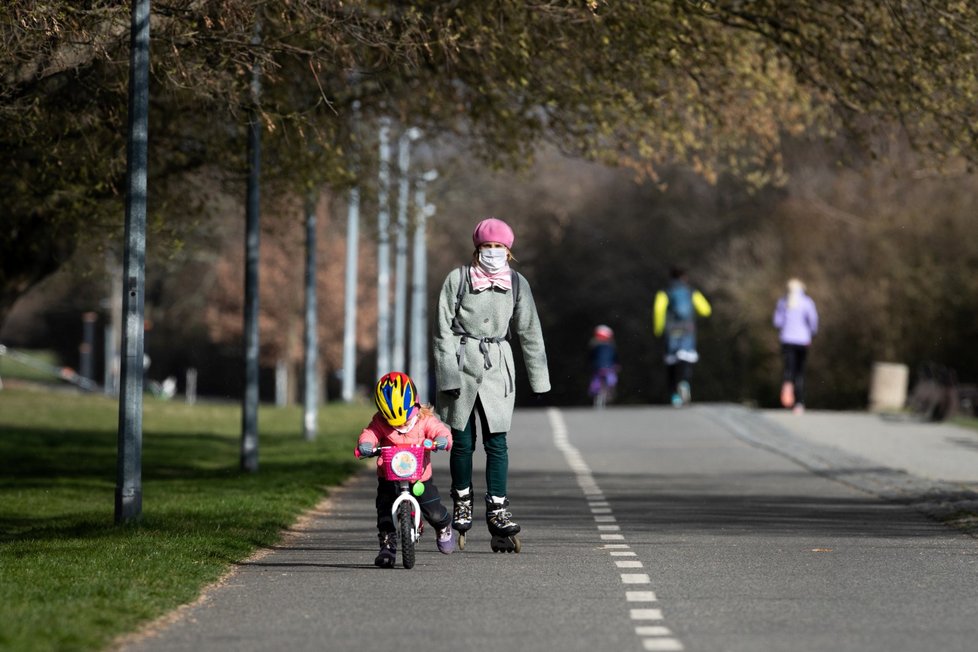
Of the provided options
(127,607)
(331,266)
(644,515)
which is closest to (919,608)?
(127,607)

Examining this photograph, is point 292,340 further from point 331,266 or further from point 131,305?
point 131,305

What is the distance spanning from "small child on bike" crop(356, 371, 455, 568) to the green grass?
97cm

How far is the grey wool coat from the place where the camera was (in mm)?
12008

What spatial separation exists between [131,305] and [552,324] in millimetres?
58010

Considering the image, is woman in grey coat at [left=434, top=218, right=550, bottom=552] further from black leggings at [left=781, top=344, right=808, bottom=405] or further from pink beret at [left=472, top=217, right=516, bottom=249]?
black leggings at [left=781, top=344, right=808, bottom=405]

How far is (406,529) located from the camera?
36.6 ft

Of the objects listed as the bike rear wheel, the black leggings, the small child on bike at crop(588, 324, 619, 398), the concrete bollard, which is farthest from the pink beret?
the small child on bike at crop(588, 324, 619, 398)

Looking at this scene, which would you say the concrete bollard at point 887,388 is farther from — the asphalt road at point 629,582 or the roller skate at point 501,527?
the roller skate at point 501,527

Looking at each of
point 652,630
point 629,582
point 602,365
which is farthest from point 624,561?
point 602,365

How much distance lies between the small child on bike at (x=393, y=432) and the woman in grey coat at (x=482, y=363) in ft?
1.96

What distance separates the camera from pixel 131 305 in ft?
48.2

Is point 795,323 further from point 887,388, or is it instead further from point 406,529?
point 406,529

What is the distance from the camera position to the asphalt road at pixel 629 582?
8.59 metres

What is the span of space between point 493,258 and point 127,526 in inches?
153
